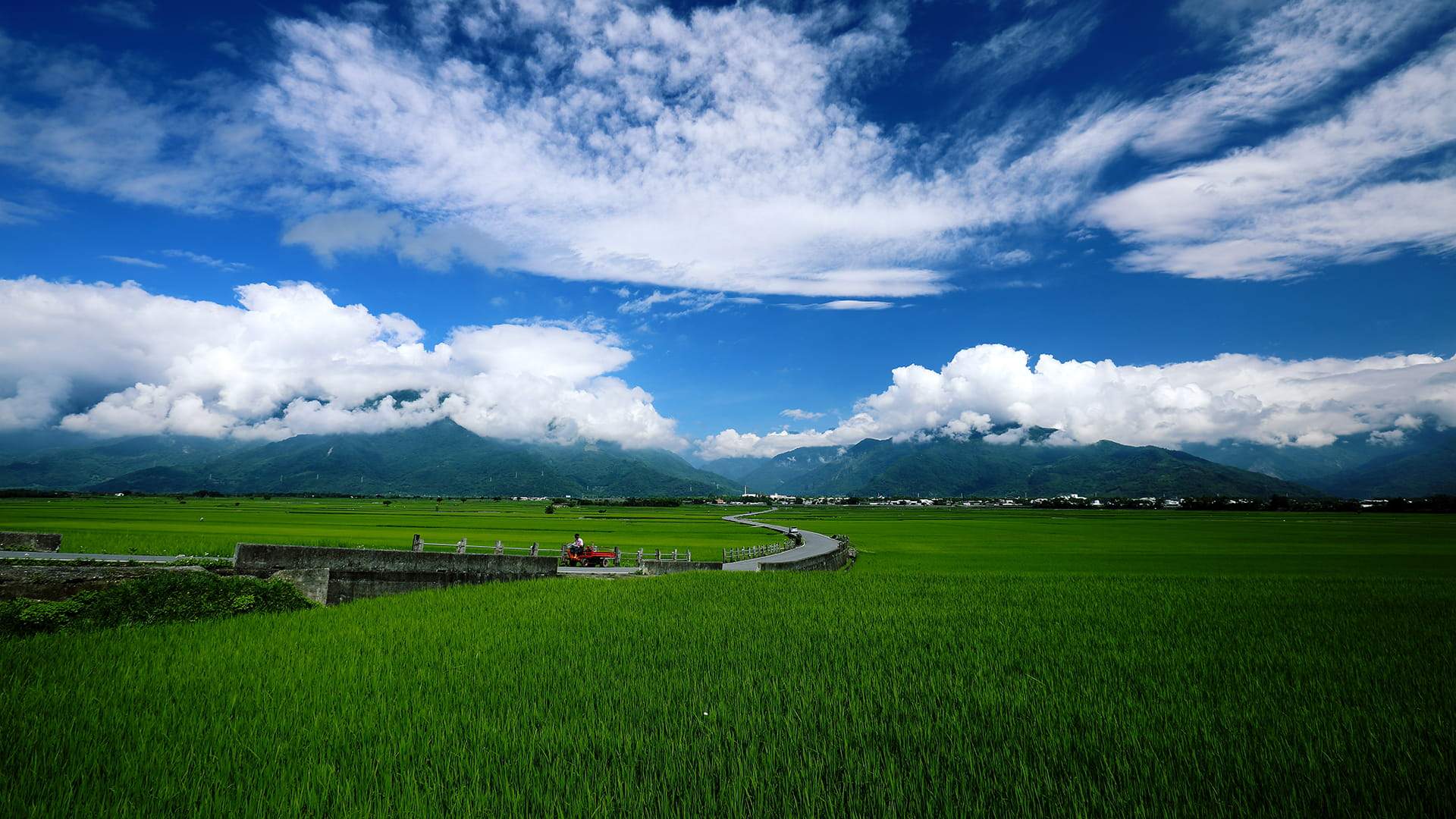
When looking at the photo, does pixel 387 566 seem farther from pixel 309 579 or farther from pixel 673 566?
pixel 673 566

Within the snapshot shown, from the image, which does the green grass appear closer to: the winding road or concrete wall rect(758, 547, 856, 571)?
the winding road

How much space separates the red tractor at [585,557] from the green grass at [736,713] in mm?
13052

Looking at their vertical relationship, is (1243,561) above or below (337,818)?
below

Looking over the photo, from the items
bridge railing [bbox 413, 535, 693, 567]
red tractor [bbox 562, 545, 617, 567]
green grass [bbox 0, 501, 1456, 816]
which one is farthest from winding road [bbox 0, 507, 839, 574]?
green grass [bbox 0, 501, 1456, 816]

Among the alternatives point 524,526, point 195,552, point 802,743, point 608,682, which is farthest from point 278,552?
point 524,526

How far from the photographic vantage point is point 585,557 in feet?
89.4

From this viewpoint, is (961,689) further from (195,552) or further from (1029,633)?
(195,552)

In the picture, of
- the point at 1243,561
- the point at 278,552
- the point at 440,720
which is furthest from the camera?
the point at 1243,561

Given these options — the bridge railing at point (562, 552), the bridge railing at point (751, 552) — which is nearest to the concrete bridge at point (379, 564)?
the bridge railing at point (562, 552)

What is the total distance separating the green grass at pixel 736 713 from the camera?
181 inches

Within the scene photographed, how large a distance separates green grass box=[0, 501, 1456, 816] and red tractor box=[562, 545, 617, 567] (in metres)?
13.1

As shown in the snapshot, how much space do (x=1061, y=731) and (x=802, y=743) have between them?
2.58 meters

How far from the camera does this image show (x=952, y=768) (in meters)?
5.14

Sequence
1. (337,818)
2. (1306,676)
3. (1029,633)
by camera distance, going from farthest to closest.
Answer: (1029,633) → (1306,676) → (337,818)
